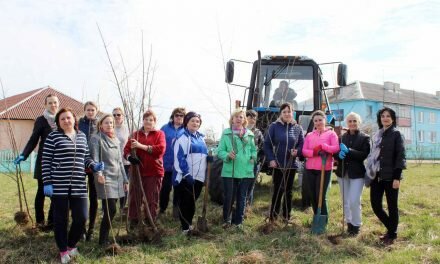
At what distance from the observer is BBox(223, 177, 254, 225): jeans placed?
4992mm

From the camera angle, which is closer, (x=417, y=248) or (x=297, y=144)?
(x=417, y=248)

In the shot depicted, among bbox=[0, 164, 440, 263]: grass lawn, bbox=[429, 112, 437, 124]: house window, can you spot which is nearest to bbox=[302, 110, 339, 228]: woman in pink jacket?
bbox=[0, 164, 440, 263]: grass lawn

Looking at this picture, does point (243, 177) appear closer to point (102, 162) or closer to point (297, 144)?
point (297, 144)

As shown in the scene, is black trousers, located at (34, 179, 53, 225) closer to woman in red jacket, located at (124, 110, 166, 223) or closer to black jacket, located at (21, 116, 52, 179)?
black jacket, located at (21, 116, 52, 179)

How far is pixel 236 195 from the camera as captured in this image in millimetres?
5105

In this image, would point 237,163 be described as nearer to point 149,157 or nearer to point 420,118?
point 149,157

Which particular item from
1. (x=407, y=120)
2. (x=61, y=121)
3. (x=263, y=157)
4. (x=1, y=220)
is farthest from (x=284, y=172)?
(x=407, y=120)

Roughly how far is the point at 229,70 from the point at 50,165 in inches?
145

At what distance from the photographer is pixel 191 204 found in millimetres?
4801

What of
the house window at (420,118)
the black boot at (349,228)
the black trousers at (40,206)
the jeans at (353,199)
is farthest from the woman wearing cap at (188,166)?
the house window at (420,118)

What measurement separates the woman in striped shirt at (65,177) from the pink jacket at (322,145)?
2676mm

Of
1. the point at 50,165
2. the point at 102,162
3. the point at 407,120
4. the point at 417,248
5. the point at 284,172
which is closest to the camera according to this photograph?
the point at 50,165

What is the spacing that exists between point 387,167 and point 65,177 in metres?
3.41

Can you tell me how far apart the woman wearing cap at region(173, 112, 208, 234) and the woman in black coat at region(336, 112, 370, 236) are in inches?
66.7
